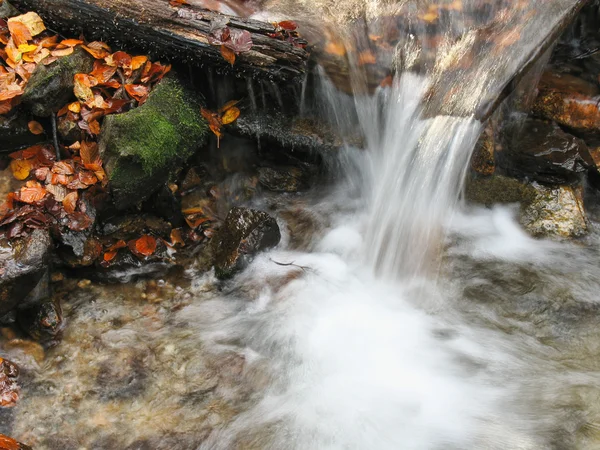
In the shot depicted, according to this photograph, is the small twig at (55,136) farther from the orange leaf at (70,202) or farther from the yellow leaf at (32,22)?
the yellow leaf at (32,22)

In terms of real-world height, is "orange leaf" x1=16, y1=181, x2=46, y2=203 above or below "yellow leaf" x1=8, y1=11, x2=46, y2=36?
below

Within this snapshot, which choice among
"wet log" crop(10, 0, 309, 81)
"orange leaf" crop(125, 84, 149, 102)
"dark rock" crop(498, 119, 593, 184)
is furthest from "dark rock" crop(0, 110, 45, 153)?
"dark rock" crop(498, 119, 593, 184)

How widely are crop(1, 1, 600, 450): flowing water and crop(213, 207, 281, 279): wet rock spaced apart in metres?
0.12

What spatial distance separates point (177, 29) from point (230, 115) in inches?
38.0

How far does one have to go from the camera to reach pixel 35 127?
423cm

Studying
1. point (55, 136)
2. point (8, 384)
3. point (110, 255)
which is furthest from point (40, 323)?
point (55, 136)

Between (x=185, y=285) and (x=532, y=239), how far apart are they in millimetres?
3452

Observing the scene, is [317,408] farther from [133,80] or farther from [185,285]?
[133,80]

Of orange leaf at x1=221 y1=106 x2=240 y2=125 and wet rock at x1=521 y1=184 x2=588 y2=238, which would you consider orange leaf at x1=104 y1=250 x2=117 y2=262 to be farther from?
wet rock at x1=521 y1=184 x2=588 y2=238

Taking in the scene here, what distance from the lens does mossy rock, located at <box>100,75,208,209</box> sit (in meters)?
3.98

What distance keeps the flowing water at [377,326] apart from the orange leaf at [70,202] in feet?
2.35

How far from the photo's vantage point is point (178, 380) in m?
3.63

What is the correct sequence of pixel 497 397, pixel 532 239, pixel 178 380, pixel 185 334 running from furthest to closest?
1. pixel 532 239
2. pixel 185 334
3. pixel 178 380
4. pixel 497 397

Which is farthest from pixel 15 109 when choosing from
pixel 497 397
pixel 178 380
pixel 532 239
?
pixel 532 239
